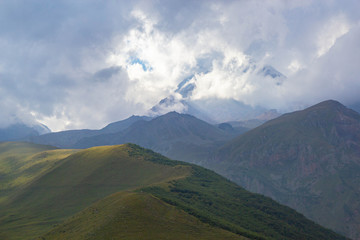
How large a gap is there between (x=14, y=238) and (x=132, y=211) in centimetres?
9283

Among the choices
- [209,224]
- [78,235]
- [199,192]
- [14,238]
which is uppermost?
[199,192]

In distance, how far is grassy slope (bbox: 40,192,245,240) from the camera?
84188mm

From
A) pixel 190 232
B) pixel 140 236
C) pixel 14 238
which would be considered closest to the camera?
pixel 140 236

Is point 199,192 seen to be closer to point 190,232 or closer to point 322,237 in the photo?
point 322,237

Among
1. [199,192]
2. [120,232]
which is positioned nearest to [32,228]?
[199,192]

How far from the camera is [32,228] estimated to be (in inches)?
6757

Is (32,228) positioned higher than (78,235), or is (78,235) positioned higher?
(78,235)

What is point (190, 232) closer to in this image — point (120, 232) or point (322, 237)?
point (120, 232)

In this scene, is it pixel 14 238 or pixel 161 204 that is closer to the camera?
pixel 161 204

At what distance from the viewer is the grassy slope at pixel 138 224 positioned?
276ft

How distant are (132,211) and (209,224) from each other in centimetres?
2507

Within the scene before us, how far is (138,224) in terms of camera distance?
8844cm

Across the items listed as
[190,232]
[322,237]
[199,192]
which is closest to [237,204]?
[199,192]

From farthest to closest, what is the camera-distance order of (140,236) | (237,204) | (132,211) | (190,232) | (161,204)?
(237,204) → (161,204) → (132,211) → (190,232) → (140,236)
